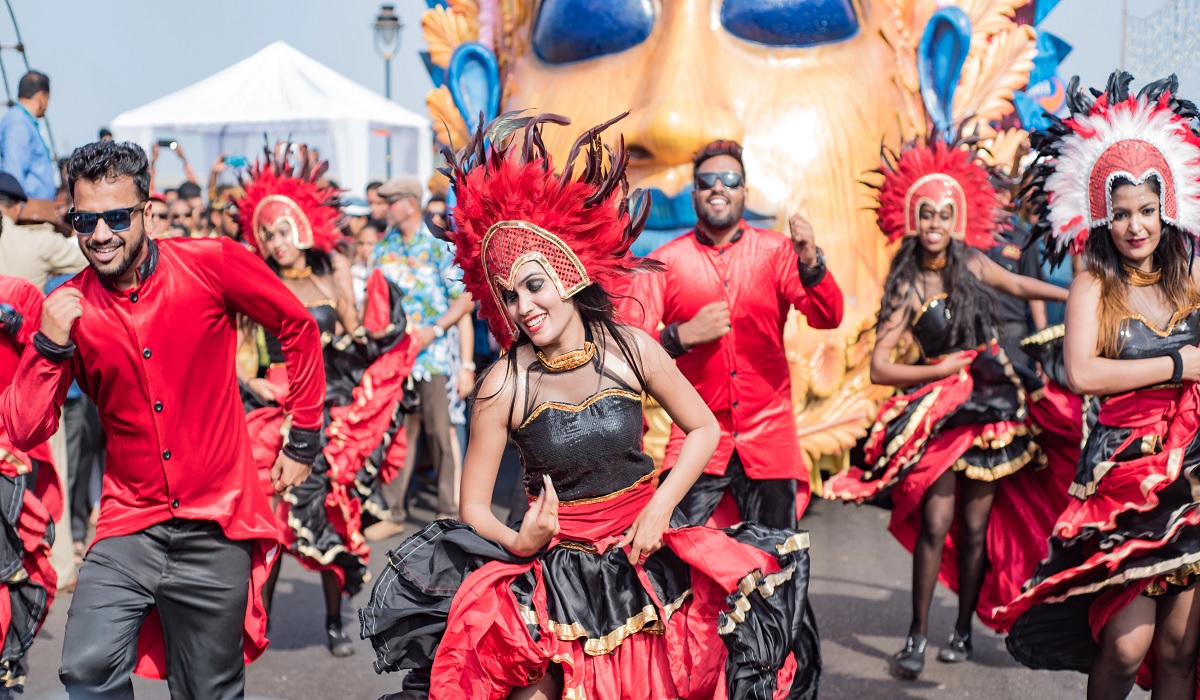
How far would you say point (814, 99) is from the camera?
8.11 m

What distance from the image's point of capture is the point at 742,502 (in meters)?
4.82

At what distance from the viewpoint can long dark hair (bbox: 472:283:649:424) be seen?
3412 millimetres

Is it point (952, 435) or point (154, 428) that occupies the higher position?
point (154, 428)

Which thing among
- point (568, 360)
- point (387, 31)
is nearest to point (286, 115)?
point (387, 31)

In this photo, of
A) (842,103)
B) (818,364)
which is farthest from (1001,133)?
(818,364)

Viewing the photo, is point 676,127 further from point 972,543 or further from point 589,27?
point 972,543

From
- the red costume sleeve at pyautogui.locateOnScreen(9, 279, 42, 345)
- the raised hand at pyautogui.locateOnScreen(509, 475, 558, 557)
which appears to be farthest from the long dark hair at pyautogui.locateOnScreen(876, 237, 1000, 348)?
the red costume sleeve at pyautogui.locateOnScreen(9, 279, 42, 345)

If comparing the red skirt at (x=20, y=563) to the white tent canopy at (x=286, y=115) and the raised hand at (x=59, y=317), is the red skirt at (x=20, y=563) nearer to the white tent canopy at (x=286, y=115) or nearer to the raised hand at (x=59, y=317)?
the raised hand at (x=59, y=317)

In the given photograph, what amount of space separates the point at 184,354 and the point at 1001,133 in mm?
6744

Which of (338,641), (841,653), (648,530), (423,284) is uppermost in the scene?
(648,530)

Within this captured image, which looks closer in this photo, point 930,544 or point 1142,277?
point 1142,277

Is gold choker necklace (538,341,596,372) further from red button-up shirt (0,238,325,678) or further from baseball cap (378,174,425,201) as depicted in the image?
baseball cap (378,174,425,201)

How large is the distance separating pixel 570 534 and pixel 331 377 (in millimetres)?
3183

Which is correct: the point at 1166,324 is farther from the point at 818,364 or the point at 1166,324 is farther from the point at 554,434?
the point at 818,364
